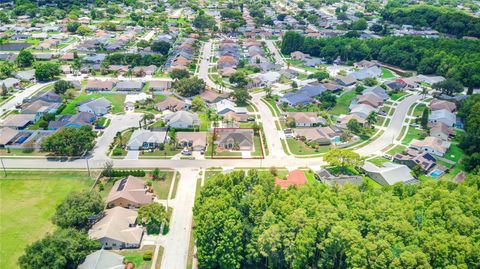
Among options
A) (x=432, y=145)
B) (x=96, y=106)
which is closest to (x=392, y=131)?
(x=432, y=145)

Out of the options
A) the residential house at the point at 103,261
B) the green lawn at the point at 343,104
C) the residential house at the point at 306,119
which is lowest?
the green lawn at the point at 343,104

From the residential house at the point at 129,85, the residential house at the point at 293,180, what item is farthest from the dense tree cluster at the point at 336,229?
the residential house at the point at 129,85

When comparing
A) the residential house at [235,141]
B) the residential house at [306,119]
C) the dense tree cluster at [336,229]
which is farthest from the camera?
the residential house at [306,119]

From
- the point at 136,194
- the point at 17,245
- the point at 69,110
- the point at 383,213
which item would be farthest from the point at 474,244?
the point at 69,110

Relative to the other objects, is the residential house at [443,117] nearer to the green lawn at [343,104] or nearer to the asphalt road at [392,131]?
the asphalt road at [392,131]

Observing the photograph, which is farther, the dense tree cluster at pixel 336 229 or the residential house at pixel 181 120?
the residential house at pixel 181 120

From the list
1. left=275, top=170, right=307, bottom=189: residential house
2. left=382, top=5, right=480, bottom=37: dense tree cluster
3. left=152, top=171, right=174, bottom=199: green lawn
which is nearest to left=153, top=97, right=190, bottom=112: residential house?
left=152, top=171, right=174, bottom=199: green lawn

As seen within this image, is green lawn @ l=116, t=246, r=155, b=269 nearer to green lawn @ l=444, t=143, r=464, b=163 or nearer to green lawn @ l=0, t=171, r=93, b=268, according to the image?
green lawn @ l=0, t=171, r=93, b=268
